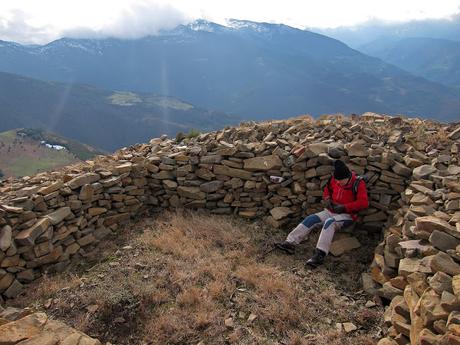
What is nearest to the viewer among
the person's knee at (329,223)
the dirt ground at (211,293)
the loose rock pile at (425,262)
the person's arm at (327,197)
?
the loose rock pile at (425,262)

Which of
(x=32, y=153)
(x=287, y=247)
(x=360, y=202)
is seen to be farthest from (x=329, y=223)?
(x=32, y=153)

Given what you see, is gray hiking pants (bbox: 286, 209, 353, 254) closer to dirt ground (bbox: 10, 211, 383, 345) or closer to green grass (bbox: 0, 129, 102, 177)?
dirt ground (bbox: 10, 211, 383, 345)

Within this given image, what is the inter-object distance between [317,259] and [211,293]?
2400 millimetres

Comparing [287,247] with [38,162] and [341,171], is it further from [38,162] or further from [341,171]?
[38,162]

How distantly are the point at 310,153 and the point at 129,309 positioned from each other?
5.59m

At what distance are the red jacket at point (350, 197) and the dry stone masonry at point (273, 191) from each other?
72 centimetres

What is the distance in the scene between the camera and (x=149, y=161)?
36.8 ft

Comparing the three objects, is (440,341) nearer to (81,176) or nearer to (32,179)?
(81,176)

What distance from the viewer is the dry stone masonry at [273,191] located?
22.1 ft

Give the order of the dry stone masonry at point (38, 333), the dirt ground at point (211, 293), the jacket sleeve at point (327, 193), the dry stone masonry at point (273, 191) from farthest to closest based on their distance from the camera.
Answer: the jacket sleeve at point (327, 193), the dry stone masonry at point (273, 191), the dirt ground at point (211, 293), the dry stone masonry at point (38, 333)

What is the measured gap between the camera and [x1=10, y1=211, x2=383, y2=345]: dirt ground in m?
6.49

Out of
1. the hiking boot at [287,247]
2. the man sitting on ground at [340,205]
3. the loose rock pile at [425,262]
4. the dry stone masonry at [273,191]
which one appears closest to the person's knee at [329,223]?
the man sitting on ground at [340,205]

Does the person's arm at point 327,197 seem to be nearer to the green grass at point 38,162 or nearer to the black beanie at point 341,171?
the black beanie at point 341,171

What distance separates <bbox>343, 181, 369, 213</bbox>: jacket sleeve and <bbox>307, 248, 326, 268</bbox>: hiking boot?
3.85ft
